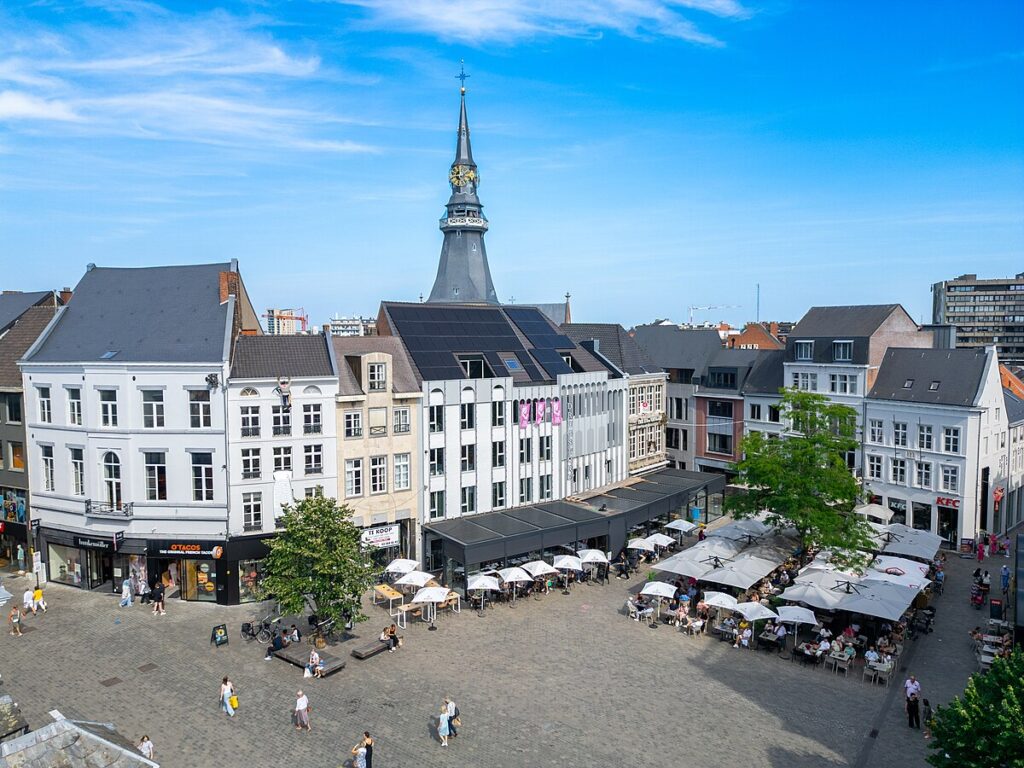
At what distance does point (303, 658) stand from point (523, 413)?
2255cm

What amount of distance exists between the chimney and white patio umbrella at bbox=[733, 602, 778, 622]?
32683mm

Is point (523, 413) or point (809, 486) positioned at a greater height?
point (523, 413)

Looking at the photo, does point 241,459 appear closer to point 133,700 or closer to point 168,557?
point 168,557

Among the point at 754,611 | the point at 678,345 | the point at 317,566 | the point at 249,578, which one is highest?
the point at 678,345

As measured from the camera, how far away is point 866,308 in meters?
60.8

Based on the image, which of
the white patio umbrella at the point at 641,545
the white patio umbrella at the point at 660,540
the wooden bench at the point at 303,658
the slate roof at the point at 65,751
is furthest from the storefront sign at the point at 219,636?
the white patio umbrella at the point at 660,540

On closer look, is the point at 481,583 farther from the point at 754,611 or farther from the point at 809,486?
the point at 809,486

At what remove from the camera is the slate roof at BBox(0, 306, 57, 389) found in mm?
46000

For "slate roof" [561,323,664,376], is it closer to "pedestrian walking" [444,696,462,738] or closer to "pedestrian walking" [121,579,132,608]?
"pedestrian walking" [121,579,132,608]

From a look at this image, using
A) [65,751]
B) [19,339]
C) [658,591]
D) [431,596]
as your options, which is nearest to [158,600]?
[431,596]

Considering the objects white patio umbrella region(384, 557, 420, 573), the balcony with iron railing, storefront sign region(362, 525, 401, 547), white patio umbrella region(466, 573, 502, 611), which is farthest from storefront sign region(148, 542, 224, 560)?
white patio umbrella region(466, 573, 502, 611)

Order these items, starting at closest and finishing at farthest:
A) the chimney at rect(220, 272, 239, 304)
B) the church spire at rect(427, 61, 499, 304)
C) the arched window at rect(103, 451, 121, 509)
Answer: the arched window at rect(103, 451, 121, 509) → the chimney at rect(220, 272, 239, 304) → the church spire at rect(427, 61, 499, 304)

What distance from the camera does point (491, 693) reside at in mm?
30250

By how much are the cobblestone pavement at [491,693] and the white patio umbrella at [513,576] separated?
69.8 inches
